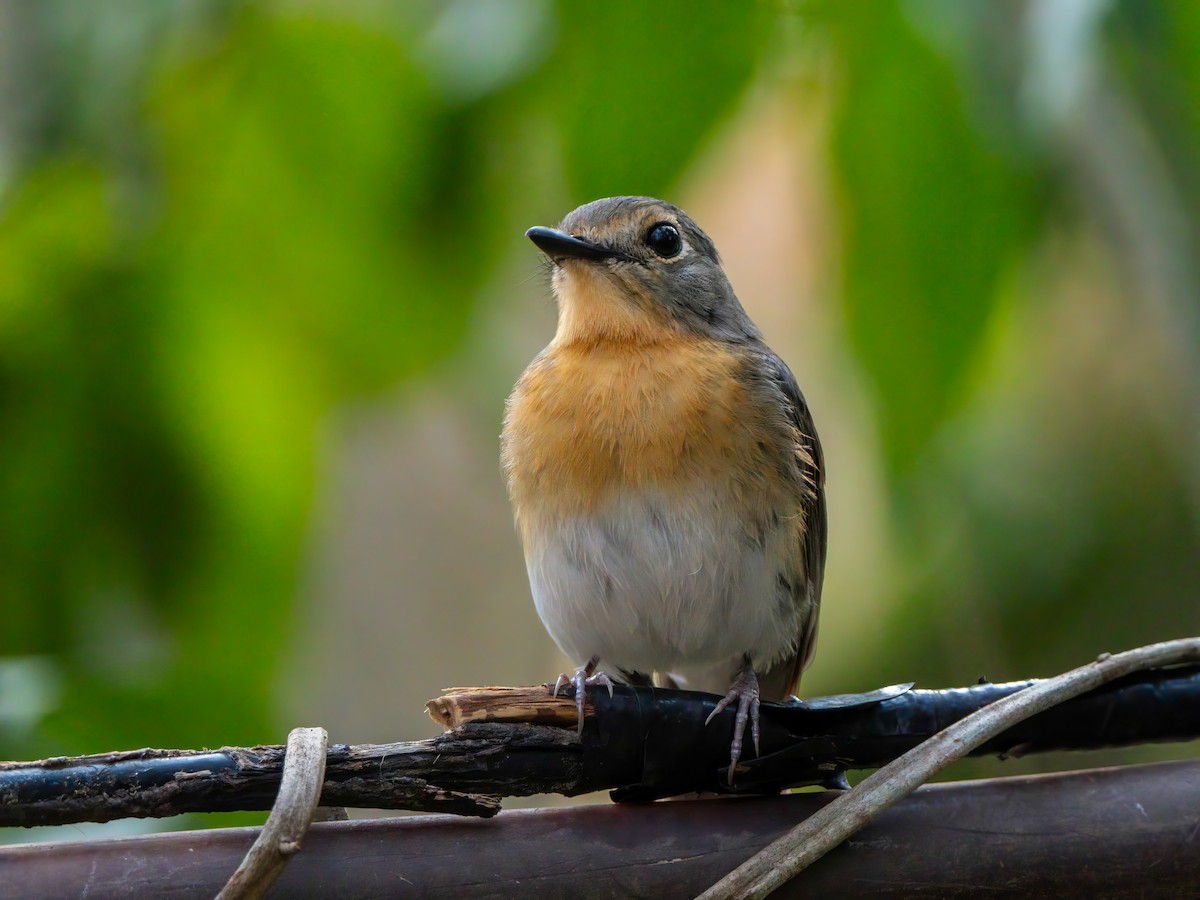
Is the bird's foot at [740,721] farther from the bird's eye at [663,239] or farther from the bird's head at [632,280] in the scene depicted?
the bird's eye at [663,239]

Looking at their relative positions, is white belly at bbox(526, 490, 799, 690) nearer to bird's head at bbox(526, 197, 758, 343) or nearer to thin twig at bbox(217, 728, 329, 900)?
bird's head at bbox(526, 197, 758, 343)

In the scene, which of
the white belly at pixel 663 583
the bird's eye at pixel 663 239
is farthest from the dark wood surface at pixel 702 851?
the bird's eye at pixel 663 239

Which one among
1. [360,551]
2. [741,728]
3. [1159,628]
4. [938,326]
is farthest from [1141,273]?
[360,551]

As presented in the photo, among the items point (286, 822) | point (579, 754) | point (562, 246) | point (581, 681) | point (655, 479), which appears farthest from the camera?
point (562, 246)

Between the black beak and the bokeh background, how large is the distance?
0.52 metres

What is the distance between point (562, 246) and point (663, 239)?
1.60ft

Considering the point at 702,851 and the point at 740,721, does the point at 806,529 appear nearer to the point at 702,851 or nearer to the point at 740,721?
the point at 740,721

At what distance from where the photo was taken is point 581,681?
2268 mm

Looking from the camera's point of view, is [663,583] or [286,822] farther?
[663,583]

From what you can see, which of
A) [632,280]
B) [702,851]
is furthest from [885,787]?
[632,280]

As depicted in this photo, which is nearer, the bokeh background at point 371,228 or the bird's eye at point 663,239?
the bokeh background at point 371,228

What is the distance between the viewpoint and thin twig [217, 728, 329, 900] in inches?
57.9

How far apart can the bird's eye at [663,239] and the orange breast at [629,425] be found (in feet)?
1.19

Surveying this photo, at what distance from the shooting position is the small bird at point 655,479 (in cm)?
296
